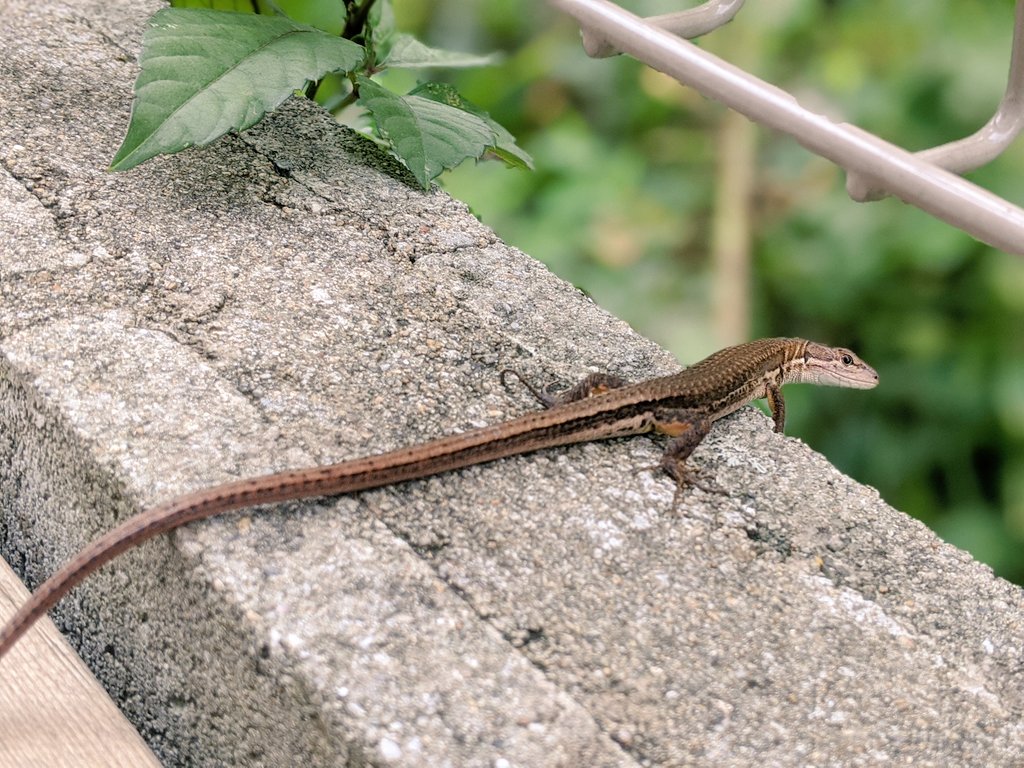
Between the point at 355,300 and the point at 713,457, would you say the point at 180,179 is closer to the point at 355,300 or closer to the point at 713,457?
the point at 355,300

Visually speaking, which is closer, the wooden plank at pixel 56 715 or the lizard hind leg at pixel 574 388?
the wooden plank at pixel 56 715

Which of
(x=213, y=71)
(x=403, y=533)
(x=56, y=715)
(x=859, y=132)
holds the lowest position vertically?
(x=56, y=715)

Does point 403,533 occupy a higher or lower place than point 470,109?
lower

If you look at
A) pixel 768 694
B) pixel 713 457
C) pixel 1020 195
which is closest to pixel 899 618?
pixel 768 694

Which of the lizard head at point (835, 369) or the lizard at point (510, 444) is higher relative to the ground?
the lizard at point (510, 444)

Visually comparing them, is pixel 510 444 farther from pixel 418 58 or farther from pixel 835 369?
pixel 835 369

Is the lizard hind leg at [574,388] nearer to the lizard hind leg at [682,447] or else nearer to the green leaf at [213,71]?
the lizard hind leg at [682,447]

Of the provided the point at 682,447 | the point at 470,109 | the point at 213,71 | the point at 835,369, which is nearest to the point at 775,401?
the point at 835,369

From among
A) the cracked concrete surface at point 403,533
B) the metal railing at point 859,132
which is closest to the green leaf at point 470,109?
the cracked concrete surface at point 403,533
